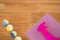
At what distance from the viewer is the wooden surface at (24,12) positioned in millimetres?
1560

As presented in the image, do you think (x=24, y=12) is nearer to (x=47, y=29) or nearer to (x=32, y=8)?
(x=32, y=8)

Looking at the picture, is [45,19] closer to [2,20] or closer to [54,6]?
[54,6]

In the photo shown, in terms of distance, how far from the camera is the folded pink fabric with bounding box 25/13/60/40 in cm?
153

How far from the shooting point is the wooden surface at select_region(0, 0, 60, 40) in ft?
5.12

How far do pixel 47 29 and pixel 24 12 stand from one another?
251 mm

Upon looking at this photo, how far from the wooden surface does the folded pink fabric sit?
3 cm

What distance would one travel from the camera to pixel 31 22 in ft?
5.14

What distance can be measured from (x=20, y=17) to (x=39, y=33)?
22 cm

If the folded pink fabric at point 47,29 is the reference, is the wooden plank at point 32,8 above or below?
above

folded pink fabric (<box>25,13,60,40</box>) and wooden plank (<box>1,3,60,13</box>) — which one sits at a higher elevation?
wooden plank (<box>1,3,60,13</box>)

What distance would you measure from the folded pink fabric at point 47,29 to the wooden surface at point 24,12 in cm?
3

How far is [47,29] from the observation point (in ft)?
5.05

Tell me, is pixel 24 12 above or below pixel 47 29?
above

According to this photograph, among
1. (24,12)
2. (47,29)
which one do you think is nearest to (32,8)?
(24,12)
